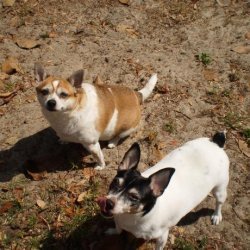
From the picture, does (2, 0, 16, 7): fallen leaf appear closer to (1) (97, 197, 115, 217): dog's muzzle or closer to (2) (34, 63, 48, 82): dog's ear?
(2) (34, 63, 48, 82): dog's ear

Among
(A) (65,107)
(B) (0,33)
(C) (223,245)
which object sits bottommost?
(C) (223,245)

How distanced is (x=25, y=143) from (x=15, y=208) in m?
1.05

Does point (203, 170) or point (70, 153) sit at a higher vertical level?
point (203, 170)

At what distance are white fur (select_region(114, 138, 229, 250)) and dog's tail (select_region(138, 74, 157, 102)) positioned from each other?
1.70m

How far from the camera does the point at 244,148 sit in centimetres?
548

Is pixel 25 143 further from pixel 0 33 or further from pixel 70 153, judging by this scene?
pixel 0 33

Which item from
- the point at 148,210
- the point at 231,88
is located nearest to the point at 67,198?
the point at 148,210

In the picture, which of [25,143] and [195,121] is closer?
[25,143]

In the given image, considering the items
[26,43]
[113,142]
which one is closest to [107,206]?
[113,142]

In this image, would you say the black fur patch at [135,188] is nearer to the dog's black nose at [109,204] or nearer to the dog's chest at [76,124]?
the dog's black nose at [109,204]

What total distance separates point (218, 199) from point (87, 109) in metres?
1.96

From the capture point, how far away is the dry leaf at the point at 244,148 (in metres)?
5.42

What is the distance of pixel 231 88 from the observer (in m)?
6.22

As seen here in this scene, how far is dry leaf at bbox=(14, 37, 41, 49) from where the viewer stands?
6.63m
